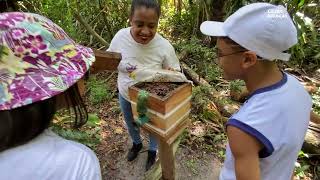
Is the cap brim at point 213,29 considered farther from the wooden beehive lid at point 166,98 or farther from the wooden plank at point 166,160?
the wooden plank at point 166,160

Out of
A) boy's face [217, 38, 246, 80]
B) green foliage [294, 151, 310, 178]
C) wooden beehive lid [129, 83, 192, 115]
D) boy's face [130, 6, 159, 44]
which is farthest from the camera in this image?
green foliage [294, 151, 310, 178]

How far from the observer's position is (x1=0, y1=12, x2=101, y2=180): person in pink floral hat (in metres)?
0.83

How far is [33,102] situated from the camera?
84cm

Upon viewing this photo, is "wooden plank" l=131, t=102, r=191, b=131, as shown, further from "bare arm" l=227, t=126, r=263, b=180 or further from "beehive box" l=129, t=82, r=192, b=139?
"bare arm" l=227, t=126, r=263, b=180

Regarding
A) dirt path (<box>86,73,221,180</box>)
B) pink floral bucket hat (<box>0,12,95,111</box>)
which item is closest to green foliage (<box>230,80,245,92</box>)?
dirt path (<box>86,73,221,180</box>)

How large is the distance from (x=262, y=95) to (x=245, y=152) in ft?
0.75

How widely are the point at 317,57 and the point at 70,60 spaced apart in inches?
189

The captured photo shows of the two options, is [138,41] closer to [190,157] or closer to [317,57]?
[190,157]

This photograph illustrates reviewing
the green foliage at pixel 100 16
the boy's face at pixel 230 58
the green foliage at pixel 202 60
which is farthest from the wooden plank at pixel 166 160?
the green foliage at pixel 100 16

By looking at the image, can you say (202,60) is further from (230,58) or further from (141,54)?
(230,58)

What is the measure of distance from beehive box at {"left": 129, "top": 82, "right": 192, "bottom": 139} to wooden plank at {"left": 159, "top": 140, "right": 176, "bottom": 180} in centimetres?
25

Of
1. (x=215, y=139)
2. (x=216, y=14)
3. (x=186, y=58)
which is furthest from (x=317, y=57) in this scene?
(x=215, y=139)

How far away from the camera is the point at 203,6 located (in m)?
5.29

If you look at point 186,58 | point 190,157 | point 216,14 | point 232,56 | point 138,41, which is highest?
point 232,56
